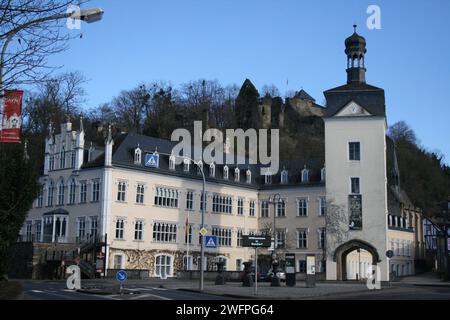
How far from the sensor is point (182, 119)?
101875mm

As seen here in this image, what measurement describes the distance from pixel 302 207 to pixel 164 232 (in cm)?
1713

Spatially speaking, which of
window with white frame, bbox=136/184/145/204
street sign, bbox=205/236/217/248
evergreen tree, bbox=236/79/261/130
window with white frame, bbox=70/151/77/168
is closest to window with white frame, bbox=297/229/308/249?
window with white frame, bbox=136/184/145/204

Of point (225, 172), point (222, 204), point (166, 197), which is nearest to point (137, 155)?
point (166, 197)

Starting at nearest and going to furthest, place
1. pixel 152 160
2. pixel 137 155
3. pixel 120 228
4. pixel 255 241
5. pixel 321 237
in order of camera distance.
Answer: pixel 255 241 < pixel 120 228 < pixel 137 155 < pixel 152 160 < pixel 321 237

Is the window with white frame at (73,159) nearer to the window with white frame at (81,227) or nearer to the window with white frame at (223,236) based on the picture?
the window with white frame at (81,227)

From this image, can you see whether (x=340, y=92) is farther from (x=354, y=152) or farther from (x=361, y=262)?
(x=361, y=262)

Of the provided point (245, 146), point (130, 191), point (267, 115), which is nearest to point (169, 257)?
point (130, 191)

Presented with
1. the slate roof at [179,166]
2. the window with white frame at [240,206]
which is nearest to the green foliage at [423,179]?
the slate roof at [179,166]

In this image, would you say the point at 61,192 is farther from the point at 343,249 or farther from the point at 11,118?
the point at 11,118

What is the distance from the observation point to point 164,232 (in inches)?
2490

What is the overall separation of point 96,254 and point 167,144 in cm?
1620

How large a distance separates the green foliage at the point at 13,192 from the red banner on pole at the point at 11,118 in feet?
13.0
